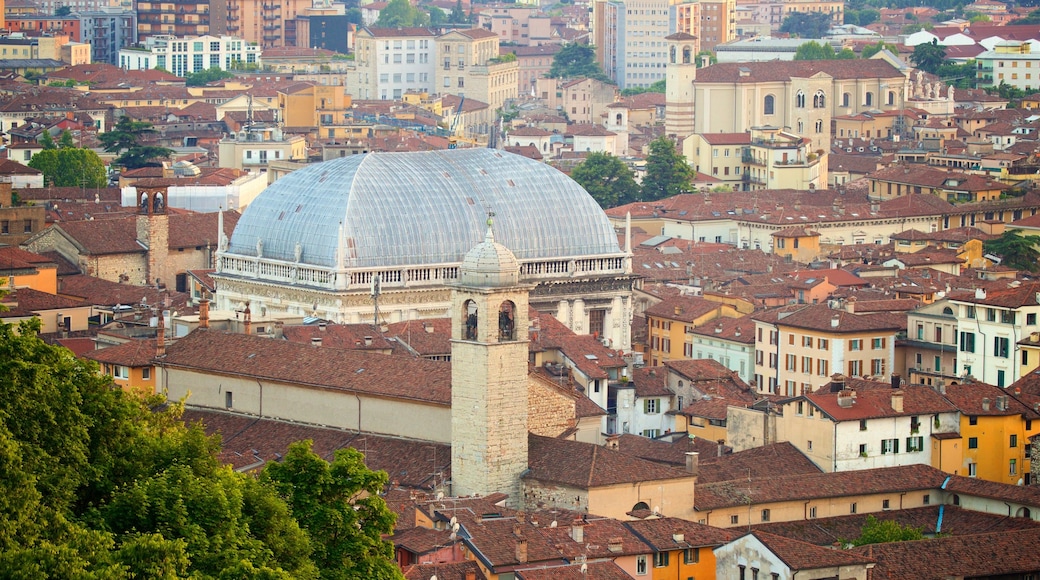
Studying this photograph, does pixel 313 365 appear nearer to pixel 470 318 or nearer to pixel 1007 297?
pixel 470 318

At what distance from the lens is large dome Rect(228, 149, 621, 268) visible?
9225 cm

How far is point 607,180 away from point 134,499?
10916 cm

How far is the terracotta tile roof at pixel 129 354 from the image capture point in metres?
76.1

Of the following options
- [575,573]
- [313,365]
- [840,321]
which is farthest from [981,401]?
[575,573]

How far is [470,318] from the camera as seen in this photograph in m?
64.1

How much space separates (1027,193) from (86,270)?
56033 millimetres

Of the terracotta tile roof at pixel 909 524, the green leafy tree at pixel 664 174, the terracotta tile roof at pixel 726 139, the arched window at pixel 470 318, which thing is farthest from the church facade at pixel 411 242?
the terracotta tile roof at pixel 726 139

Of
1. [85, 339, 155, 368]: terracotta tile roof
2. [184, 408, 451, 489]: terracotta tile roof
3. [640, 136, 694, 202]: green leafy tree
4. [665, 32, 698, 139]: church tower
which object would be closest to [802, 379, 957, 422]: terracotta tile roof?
[184, 408, 451, 489]: terracotta tile roof

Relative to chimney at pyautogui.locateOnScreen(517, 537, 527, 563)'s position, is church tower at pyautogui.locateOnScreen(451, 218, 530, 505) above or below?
above

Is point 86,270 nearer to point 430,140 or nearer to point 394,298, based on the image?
point 394,298

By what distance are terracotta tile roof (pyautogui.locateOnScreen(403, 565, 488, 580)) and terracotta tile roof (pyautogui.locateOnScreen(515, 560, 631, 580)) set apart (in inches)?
35.4

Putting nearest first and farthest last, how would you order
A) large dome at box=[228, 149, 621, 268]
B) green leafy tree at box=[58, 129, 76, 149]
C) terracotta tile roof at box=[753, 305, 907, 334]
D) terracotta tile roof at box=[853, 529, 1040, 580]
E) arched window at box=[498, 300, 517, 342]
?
terracotta tile roof at box=[853, 529, 1040, 580], arched window at box=[498, 300, 517, 342], terracotta tile roof at box=[753, 305, 907, 334], large dome at box=[228, 149, 621, 268], green leafy tree at box=[58, 129, 76, 149]

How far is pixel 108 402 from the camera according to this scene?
161 feet

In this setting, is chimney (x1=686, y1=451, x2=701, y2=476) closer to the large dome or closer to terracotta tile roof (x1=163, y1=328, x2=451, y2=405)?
terracotta tile roof (x1=163, y1=328, x2=451, y2=405)
